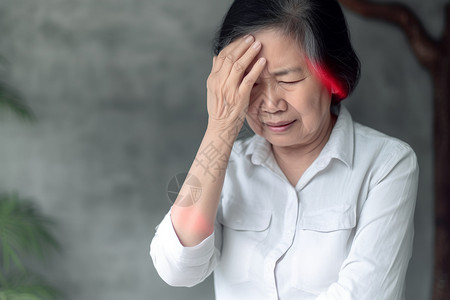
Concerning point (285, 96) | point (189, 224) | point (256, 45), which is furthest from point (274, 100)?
point (189, 224)

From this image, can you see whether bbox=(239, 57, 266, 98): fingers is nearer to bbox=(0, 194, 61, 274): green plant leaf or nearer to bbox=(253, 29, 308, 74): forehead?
bbox=(253, 29, 308, 74): forehead

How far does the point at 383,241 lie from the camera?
48.6 inches

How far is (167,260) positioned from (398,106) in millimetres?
1606

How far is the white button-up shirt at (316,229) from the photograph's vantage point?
124 centimetres

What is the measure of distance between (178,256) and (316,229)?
366 mm

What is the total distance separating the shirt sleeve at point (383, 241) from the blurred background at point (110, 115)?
1.26 meters

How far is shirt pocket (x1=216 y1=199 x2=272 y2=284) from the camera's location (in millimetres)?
1438

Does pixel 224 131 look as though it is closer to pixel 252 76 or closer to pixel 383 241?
pixel 252 76

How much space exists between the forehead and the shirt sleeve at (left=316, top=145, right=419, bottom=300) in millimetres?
351

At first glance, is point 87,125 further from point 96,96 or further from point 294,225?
point 294,225

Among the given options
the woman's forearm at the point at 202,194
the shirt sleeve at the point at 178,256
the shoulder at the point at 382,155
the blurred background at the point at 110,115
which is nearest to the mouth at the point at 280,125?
the woman's forearm at the point at 202,194

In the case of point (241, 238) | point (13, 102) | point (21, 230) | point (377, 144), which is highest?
point (13, 102)

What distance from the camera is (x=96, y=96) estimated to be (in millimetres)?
2365

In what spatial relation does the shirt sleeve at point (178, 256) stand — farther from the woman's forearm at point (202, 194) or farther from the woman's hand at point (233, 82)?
the woman's hand at point (233, 82)
